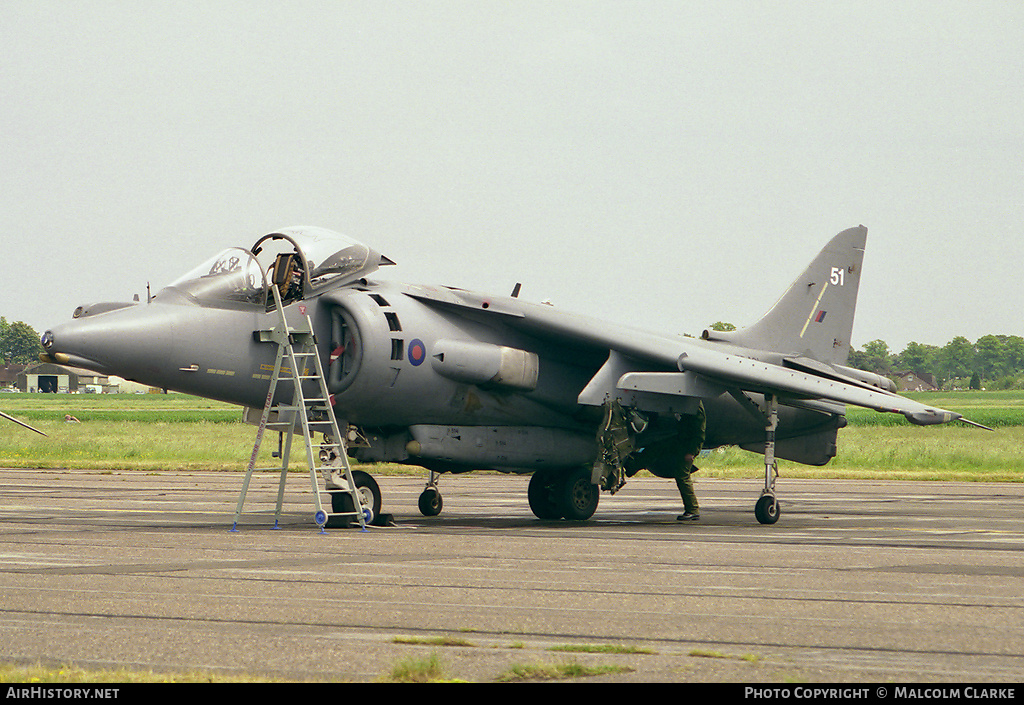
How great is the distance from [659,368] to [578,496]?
7.60 feet

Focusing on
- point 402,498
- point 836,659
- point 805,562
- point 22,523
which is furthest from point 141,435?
point 836,659

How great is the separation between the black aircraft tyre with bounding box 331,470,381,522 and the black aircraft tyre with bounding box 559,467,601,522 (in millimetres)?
3373

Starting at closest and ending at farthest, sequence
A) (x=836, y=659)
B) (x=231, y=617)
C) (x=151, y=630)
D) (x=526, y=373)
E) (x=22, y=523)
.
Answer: (x=836, y=659), (x=151, y=630), (x=231, y=617), (x=22, y=523), (x=526, y=373)

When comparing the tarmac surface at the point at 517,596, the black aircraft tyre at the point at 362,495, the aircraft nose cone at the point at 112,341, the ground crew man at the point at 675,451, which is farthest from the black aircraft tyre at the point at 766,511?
the aircraft nose cone at the point at 112,341

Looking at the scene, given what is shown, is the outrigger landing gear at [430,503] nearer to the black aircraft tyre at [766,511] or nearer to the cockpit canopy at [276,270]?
Result: the cockpit canopy at [276,270]

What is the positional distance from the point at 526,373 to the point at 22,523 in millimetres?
6778

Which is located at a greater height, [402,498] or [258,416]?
[258,416]

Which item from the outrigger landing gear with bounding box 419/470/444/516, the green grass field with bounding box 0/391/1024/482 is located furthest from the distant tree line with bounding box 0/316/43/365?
the outrigger landing gear with bounding box 419/470/444/516

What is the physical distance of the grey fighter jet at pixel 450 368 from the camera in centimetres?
1346

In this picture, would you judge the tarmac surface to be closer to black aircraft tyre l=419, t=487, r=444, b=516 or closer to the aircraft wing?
black aircraft tyre l=419, t=487, r=444, b=516
